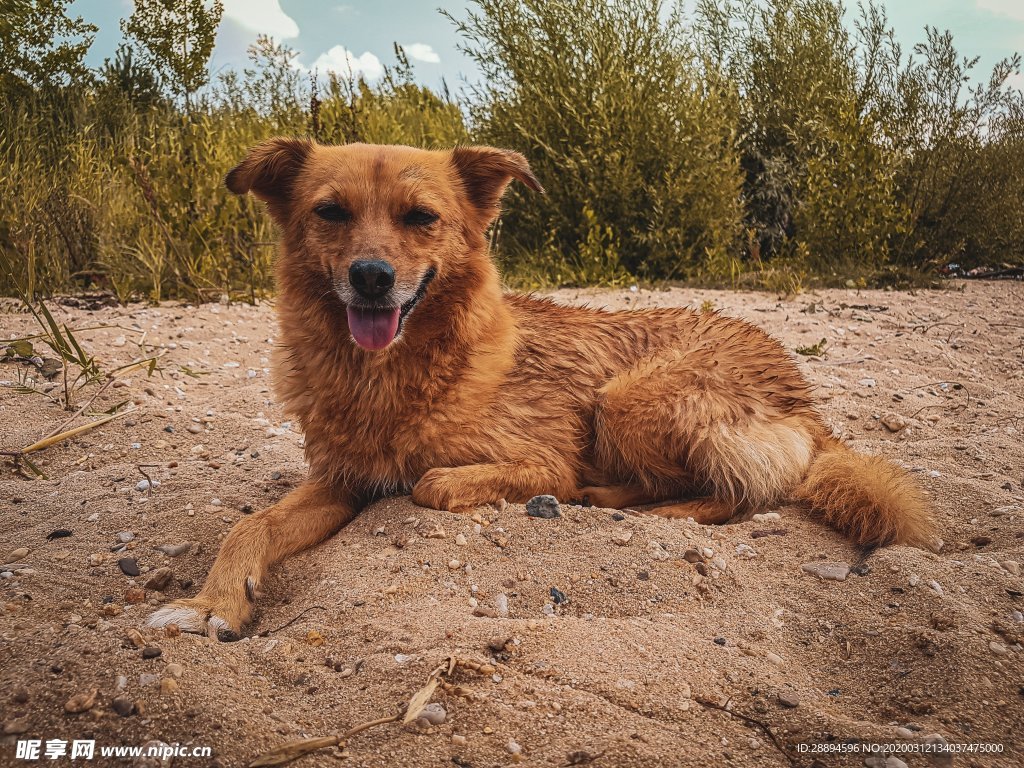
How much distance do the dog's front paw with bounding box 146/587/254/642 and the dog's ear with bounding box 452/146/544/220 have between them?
2.02 meters

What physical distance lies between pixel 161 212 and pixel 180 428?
143 inches

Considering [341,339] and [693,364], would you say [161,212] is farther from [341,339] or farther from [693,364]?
[693,364]

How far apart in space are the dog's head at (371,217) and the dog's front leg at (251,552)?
0.72 metres

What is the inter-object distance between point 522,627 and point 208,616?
3.37ft

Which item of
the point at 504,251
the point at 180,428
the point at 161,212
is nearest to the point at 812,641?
the point at 180,428

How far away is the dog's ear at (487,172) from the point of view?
3.50 metres

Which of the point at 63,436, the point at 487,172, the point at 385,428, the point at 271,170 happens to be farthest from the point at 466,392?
the point at 63,436

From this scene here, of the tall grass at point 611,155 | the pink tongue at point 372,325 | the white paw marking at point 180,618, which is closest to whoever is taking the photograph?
the white paw marking at point 180,618

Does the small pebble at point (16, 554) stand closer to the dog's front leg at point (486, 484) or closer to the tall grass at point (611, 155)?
the dog's front leg at point (486, 484)

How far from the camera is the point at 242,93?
1039cm

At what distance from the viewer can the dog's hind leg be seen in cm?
340

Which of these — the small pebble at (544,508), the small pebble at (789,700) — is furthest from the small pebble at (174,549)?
the small pebble at (789,700)

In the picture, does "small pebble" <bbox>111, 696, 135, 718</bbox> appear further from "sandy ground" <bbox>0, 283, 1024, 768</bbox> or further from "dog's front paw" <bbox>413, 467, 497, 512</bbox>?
"dog's front paw" <bbox>413, 467, 497, 512</bbox>

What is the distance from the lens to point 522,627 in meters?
2.28
